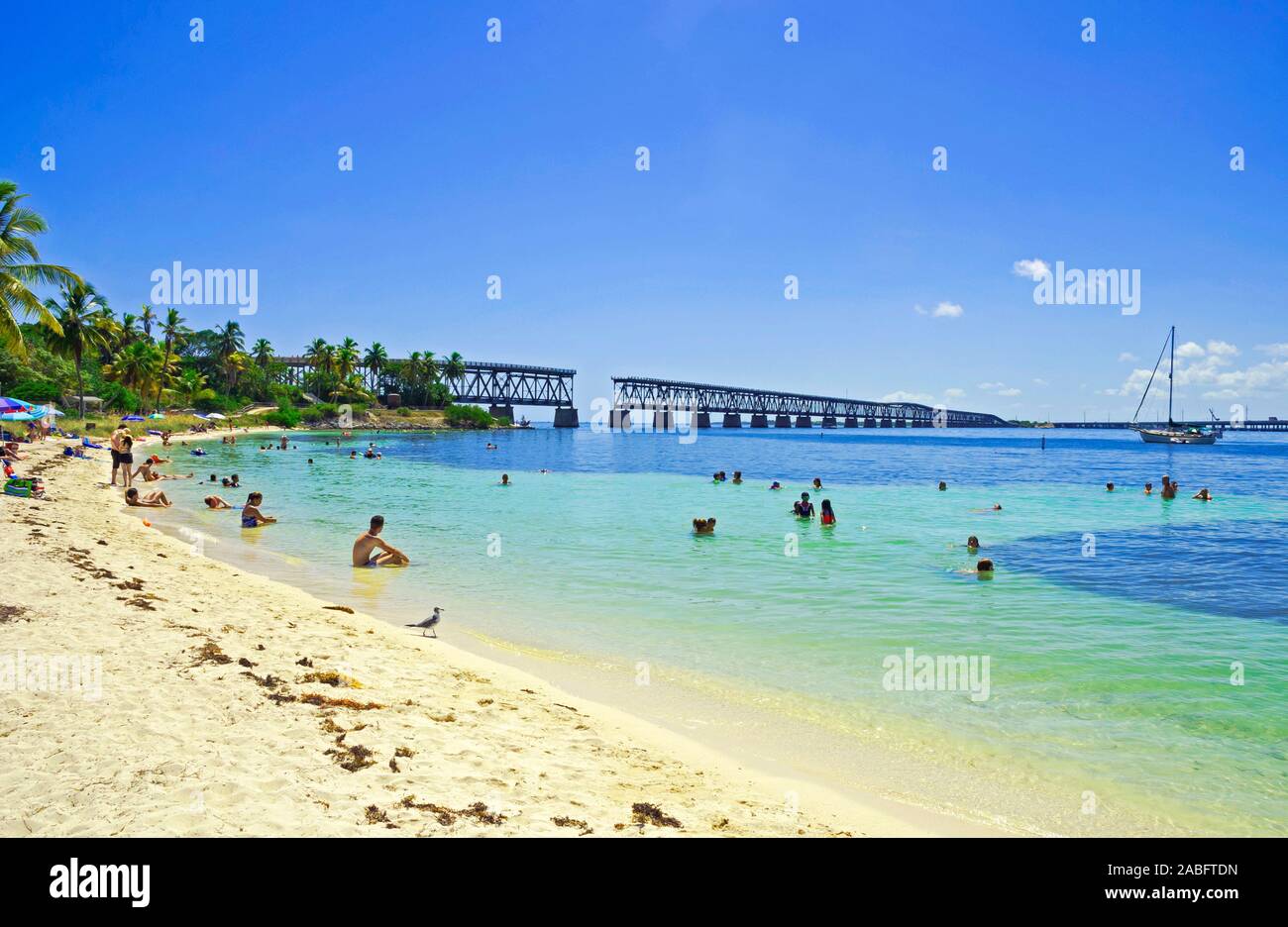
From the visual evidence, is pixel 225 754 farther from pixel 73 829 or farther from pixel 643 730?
pixel 643 730

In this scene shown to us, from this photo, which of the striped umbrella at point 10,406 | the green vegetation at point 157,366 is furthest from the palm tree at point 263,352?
the striped umbrella at point 10,406

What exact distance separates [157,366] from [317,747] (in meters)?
86.2

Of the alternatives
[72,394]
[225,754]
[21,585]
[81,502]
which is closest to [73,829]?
[225,754]

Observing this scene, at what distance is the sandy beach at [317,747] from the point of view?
4.45m

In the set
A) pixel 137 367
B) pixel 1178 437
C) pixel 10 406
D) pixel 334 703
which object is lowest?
pixel 334 703

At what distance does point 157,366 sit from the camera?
74.6m

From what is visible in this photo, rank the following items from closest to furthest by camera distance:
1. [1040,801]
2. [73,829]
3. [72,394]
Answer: [73,829] → [1040,801] → [72,394]

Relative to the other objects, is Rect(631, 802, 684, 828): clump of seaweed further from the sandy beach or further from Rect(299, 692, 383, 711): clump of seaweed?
Rect(299, 692, 383, 711): clump of seaweed

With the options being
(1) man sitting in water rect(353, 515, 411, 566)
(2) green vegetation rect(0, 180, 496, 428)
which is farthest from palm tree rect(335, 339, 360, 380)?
(1) man sitting in water rect(353, 515, 411, 566)

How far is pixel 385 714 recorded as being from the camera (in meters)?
6.52

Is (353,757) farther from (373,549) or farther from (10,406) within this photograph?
(10,406)

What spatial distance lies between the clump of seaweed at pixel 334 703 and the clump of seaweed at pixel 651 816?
304 centimetres

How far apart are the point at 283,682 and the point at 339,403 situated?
13503 cm

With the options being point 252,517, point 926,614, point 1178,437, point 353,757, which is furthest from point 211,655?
point 1178,437
